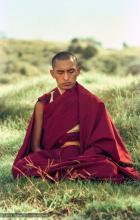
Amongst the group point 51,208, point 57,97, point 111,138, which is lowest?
point 51,208

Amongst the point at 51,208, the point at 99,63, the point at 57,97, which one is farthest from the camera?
the point at 99,63

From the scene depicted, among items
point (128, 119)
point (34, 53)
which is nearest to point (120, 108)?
point (128, 119)

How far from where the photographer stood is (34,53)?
47.0m

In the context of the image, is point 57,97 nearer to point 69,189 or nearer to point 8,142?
point 69,189

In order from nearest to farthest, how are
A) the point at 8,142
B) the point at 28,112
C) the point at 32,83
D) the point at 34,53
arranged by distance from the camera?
the point at 8,142
the point at 28,112
the point at 32,83
the point at 34,53

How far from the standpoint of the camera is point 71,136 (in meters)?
6.01

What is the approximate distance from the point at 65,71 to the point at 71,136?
0.65 meters

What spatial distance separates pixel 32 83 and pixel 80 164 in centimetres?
685

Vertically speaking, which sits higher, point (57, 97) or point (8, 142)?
point (57, 97)

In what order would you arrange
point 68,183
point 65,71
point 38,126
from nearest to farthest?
point 68,183, point 65,71, point 38,126

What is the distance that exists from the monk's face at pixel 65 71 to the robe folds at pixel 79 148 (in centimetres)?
12

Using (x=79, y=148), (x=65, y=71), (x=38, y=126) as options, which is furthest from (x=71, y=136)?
(x=65, y=71)

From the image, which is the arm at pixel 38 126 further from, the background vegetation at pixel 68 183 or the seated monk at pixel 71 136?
the background vegetation at pixel 68 183

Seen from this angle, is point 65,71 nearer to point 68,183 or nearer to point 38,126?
point 38,126
